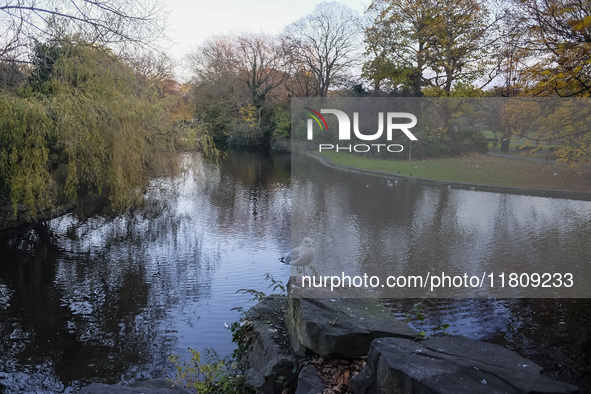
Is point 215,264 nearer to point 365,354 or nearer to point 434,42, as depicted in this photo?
point 365,354

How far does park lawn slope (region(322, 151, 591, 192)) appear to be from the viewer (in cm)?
1002

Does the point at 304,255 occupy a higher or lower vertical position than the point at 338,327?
higher

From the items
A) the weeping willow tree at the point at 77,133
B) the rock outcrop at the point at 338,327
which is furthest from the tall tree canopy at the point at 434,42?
the rock outcrop at the point at 338,327

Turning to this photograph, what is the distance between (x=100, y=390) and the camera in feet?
14.9

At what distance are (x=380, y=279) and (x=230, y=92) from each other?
33.2 metres

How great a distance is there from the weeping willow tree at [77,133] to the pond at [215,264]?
1.35 metres

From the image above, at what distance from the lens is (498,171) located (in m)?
10.3

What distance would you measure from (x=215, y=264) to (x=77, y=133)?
4580 millimetres

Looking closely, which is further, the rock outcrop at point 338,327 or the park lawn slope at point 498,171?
the park lawn slope at point 498,171

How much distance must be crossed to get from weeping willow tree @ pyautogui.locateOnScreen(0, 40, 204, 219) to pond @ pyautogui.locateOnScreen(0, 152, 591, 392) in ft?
4.43

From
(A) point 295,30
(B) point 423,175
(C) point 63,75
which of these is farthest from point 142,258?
(A) point 295,30

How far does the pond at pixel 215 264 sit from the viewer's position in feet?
21.4

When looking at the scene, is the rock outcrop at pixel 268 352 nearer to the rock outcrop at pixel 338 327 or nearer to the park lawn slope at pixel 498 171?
the rock outcrop at pixel 338 327

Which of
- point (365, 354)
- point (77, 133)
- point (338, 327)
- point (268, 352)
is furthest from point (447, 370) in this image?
point (77, 133)
